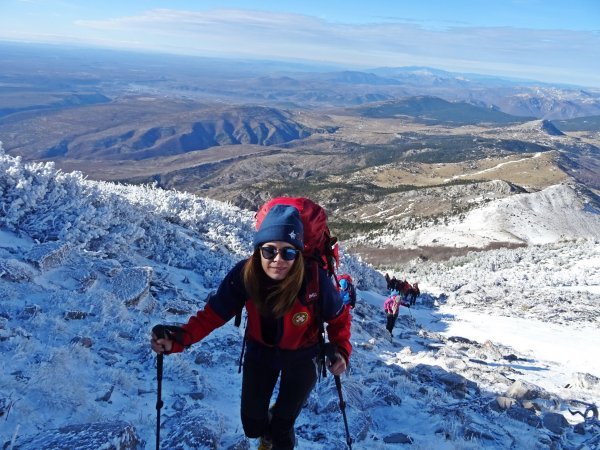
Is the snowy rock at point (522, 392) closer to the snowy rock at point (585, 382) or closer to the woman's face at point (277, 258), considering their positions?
the snowy rock at point (585, 382)

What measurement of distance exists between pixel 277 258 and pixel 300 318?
618 mm

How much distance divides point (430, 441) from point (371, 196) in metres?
110

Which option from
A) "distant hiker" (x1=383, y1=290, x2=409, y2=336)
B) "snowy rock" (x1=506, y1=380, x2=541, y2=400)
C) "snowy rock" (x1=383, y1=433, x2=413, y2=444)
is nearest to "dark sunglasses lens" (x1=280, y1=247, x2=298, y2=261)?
"snowy rock" (x1=383, y1=433, x2=413, y2=444)

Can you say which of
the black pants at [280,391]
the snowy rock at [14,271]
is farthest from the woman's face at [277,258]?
the snowy rock at [14,271]

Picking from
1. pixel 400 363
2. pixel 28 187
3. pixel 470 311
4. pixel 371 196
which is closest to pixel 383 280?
pixel 470 311

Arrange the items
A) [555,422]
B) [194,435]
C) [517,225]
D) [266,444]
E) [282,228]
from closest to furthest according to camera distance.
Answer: [282,228], [266,444], [194,435], [555,422], [517,225]

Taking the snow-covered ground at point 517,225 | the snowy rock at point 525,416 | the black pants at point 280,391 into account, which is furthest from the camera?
the snow-covered ground at point 517,225

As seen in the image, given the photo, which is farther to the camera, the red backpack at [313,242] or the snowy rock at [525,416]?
the snowy rock at [525,416]

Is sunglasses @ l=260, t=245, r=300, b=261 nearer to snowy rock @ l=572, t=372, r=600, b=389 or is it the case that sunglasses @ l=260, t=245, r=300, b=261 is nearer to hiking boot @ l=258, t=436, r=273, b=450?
hiking boot @ l=258, t=436, r=273, b=450

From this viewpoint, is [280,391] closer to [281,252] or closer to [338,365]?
[338,365]

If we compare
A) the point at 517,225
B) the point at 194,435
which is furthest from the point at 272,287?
the point at 517,225

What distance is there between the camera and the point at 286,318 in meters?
4.03

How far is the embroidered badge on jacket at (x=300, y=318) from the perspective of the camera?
404 cm

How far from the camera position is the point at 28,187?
446 inches
